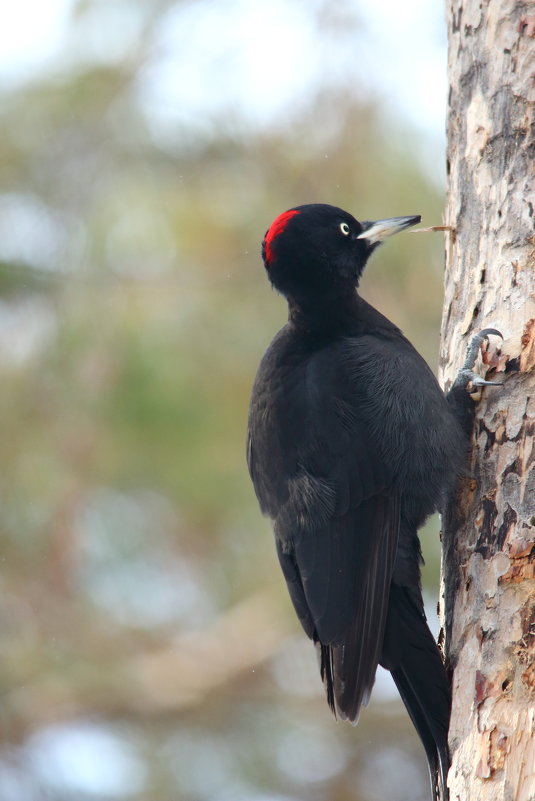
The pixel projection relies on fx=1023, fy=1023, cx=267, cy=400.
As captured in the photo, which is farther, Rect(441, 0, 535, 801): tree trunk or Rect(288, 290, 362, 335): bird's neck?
Rect(288, 290, 362, 335): bird's neck

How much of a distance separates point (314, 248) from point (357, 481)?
832 millimetres

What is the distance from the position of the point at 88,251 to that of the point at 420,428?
7.21 ft

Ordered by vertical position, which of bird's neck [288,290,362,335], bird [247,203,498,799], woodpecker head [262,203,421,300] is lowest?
bird [247,203,498,799]

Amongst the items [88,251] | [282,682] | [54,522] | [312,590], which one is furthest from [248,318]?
[312,590]

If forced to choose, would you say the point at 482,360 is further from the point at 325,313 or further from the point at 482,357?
the point at 325,313

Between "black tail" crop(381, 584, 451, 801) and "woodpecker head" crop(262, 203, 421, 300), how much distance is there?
1.10 meters

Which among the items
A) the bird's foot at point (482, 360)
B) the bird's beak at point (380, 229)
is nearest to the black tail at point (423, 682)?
the bird's foot at point (482, 360)

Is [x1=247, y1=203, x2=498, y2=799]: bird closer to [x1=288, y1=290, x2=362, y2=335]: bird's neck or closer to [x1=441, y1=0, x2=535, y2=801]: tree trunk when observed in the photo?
[x1=288, y1=290, x2=362, y2=335]: bird's neck

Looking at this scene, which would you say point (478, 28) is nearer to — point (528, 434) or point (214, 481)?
point (528, 434)

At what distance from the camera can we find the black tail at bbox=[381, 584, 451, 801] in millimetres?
2615

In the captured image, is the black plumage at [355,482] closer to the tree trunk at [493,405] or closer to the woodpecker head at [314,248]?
the woodpecker head at [314,248]

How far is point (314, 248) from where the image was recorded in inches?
129

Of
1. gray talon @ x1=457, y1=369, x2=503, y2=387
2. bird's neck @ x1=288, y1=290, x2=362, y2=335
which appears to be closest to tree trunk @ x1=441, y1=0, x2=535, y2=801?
gray talon @ x1=457, y1=369, x2=503, y2=387

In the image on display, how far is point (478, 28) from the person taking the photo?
9.53 ft
